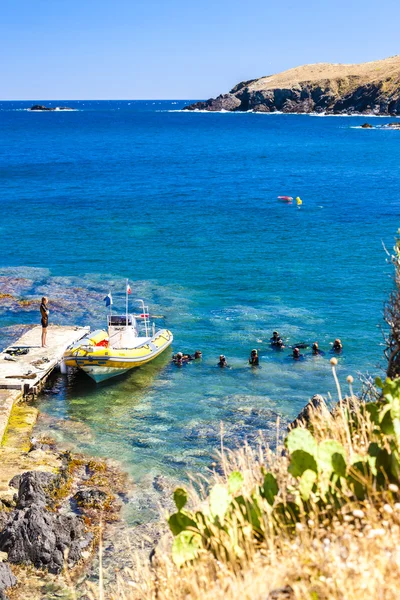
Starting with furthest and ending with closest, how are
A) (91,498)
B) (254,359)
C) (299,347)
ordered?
(299,347), (254,359), (91,498)

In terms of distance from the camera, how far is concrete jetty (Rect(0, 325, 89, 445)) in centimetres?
2716

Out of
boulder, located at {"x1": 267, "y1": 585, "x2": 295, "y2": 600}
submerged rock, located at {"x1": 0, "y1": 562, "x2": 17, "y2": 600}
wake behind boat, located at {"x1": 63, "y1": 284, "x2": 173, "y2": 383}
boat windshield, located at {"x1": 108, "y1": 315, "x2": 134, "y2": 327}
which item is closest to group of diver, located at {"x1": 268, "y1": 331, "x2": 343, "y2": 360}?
wake behind boat, located at {"x1": 63, "y1": 284, "x2": 173, "y2": 383}

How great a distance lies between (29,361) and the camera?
30.1 m

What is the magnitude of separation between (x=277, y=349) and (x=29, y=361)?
36.5 feet

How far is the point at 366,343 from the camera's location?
111 ft

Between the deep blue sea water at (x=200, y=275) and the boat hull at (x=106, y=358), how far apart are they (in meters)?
0.57

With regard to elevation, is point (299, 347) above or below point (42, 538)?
above

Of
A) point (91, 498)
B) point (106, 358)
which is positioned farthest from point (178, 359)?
point (91, 498)

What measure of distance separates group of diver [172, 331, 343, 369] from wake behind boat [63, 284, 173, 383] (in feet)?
3.75

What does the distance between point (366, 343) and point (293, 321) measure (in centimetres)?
455

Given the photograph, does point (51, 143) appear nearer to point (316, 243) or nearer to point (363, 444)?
point (316, 243)

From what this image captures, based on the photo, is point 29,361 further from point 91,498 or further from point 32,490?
point 32,490

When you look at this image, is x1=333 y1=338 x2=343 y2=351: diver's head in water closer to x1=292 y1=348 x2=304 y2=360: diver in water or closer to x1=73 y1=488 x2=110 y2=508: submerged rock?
x1=292 y1=348 x2=304 y2=360: diver in water

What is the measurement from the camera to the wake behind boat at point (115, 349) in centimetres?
2955
